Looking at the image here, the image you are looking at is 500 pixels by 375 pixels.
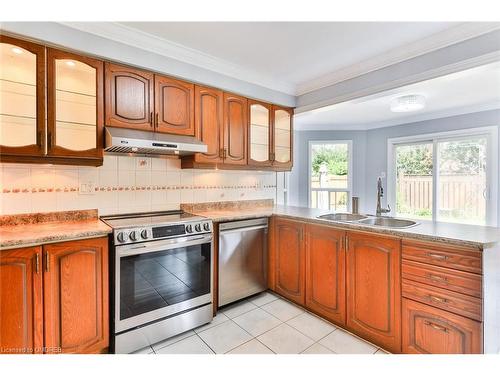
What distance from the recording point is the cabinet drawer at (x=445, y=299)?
1.46m

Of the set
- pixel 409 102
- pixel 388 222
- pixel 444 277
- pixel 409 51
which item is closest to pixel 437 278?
pixel 444 277

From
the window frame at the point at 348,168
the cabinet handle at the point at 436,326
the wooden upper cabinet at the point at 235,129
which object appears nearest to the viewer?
the cabinet handle at the point at 436,326

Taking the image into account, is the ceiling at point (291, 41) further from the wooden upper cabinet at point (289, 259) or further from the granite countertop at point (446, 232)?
the wooden upper cabinet at point (289, 259)

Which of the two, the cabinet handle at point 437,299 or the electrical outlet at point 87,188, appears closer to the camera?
the cabinet handle at point 437,299

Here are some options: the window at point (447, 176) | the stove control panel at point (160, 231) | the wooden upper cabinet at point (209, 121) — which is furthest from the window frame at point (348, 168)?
the stove control panel at point (160, 231)

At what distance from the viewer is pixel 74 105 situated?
6.27 ft

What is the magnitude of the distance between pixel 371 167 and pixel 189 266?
13.6 ft

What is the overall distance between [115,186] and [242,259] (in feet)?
4.38

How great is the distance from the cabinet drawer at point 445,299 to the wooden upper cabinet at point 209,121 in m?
1.93

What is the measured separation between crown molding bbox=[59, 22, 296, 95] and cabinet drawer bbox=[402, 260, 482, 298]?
2220 millimetres

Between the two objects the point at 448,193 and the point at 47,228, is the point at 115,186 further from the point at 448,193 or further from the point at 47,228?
the point at 448,193
